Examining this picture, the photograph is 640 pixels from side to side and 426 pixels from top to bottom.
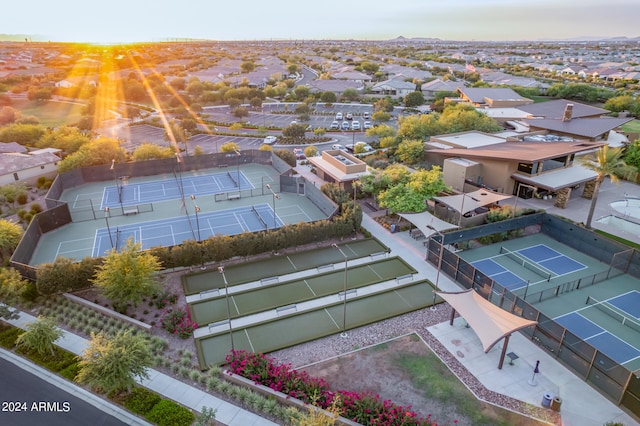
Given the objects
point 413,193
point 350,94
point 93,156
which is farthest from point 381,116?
point 93,156

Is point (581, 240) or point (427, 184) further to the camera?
point (427, 184)

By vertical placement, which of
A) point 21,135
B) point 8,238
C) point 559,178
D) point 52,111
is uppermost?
point 21,135

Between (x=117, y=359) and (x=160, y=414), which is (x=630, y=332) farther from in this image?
(x=117, y=359)

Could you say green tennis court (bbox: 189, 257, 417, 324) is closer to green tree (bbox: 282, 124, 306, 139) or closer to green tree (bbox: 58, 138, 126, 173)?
green tree (bbox: 58, 138, 126, 173)

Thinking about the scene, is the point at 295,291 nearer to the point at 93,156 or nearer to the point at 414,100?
the point at 93,156

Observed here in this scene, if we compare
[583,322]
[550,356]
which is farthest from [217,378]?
[583,322]

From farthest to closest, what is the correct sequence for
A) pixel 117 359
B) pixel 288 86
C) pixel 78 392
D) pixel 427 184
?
pixel 288 86, pixel 427 184, pixel 78 392, pixel 117 359

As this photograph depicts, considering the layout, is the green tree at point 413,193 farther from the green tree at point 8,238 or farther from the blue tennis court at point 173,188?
the green tree at point 8,238

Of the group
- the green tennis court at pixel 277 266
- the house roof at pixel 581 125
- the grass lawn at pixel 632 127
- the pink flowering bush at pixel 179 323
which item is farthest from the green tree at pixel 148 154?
the grass lawn at pixel 632 127
